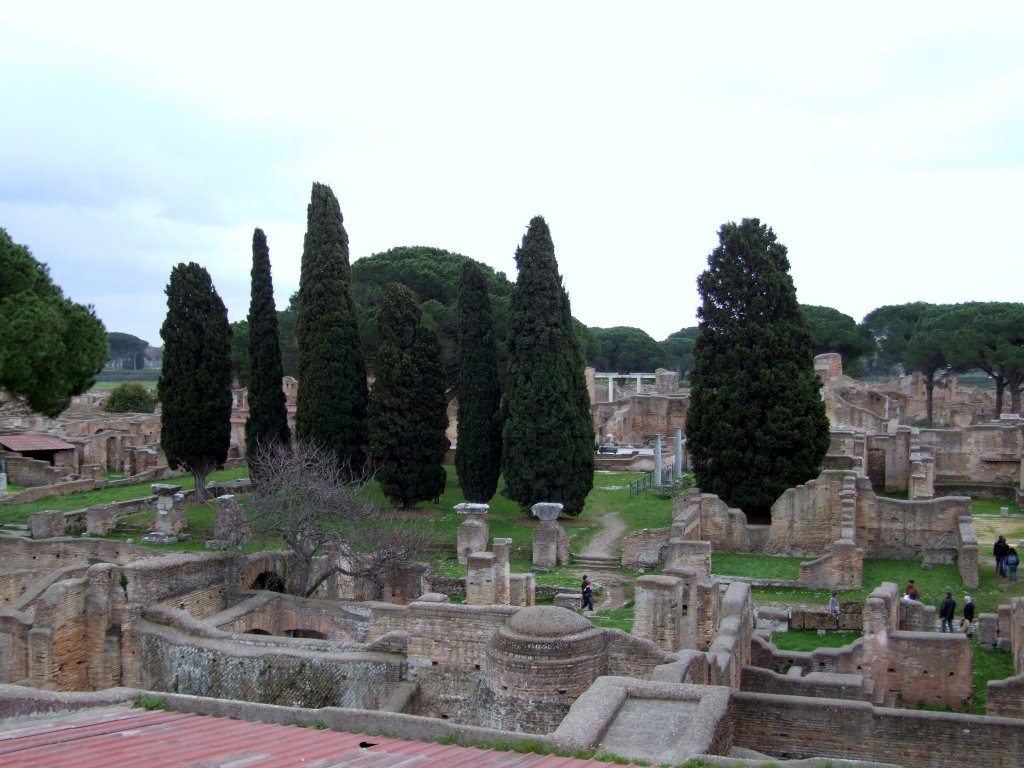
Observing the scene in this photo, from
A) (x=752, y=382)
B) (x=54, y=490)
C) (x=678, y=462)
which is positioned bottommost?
(x=54, y=490)

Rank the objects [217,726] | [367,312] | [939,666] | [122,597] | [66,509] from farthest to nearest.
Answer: [367,312] < [66,509] < [122,597] < [939,666] < [217,726]

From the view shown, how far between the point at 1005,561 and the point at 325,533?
47.4 feet

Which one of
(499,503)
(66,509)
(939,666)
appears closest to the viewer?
(939,666)

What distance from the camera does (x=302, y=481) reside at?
20516 mm

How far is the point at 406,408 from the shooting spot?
28.5 meters

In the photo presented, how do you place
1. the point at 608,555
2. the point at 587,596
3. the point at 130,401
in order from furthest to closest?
the point at 130,401, the point at 608,555, the point at 587,596

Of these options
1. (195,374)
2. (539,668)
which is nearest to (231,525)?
(195,374)

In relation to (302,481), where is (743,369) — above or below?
above

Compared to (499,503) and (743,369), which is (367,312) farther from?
Answer: (743,369)

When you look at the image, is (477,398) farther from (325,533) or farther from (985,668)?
(985,668)

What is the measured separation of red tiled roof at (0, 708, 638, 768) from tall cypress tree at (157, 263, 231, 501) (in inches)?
946

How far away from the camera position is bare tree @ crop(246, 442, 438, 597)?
1922 cm

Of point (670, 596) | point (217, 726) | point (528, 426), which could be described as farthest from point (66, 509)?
point (217, 726)

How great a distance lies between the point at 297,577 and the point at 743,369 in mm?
13553
